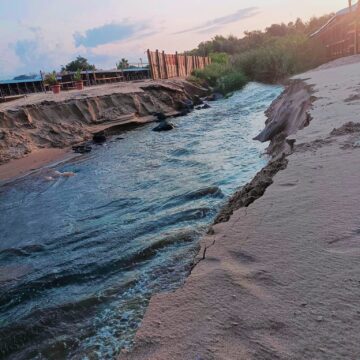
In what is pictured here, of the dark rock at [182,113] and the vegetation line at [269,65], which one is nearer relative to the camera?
the dark rock at [182,113]

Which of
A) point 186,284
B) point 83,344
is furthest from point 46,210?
point 186,284

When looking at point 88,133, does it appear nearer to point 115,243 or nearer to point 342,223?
point 115,243

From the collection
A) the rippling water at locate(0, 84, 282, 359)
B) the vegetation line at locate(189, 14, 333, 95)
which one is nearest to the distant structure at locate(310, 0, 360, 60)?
the vegetation line at locate(189, 14, 333, 95)

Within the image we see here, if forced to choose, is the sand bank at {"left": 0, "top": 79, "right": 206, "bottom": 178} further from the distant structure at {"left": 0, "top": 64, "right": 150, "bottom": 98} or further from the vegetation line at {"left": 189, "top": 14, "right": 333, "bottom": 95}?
the vegetation line at {"left": 189, "top": 14, "right": 333, "bottom": 95}

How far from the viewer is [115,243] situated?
17.3 feet

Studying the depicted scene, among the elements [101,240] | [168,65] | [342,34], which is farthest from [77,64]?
[101,240]

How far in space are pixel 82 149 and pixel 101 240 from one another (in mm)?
8714

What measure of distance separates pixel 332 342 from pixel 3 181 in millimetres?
9999

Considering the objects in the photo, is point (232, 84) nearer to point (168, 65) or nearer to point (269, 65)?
point (269, 65)

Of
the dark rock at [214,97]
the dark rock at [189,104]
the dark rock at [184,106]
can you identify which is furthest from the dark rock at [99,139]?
the dark rock at [214,97]

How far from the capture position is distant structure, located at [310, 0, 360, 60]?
2539cm

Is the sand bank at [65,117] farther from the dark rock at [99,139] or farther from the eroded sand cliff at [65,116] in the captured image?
the dark rock at [99,139]

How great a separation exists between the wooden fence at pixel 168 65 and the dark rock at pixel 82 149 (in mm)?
17261

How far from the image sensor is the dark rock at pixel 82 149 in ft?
44.4
